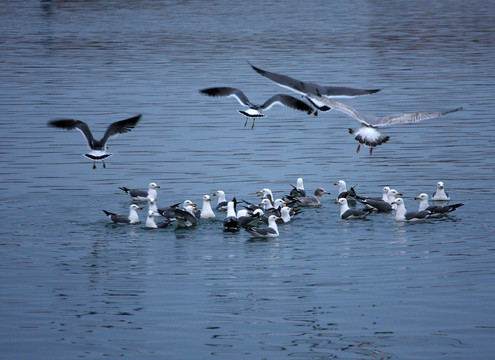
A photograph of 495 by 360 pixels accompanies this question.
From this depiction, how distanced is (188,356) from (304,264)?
545 centimetres

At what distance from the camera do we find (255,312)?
1669cm

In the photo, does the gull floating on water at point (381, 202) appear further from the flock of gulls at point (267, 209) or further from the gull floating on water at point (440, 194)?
the gull floating on water at point (440, 194)

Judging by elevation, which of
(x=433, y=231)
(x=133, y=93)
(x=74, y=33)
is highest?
(x=74, y=33)

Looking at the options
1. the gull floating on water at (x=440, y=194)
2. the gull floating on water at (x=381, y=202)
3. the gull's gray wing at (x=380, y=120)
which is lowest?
the gull floating on water at (x=381, y=202)

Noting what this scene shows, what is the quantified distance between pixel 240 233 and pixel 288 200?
9.35 feet

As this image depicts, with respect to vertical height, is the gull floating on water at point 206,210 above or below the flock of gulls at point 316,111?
below

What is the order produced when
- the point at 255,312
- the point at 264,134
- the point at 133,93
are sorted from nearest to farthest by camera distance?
the point at 255,312
the point at 264,134
the point at 133,93

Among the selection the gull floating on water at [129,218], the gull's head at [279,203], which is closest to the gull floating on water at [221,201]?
the gull's head at [279,203]

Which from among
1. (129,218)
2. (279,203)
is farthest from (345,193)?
(129,218)

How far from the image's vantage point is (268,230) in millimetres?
21906

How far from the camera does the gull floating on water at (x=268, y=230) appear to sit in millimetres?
21906

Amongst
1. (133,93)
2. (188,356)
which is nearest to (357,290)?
(188,356)

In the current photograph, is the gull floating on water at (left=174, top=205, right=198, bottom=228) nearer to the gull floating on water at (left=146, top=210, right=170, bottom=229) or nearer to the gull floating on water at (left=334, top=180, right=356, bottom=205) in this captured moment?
the gull floating on water at (left=146, top=210, right=170, bottom=229)

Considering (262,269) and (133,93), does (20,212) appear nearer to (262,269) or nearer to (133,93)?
(262,269)
